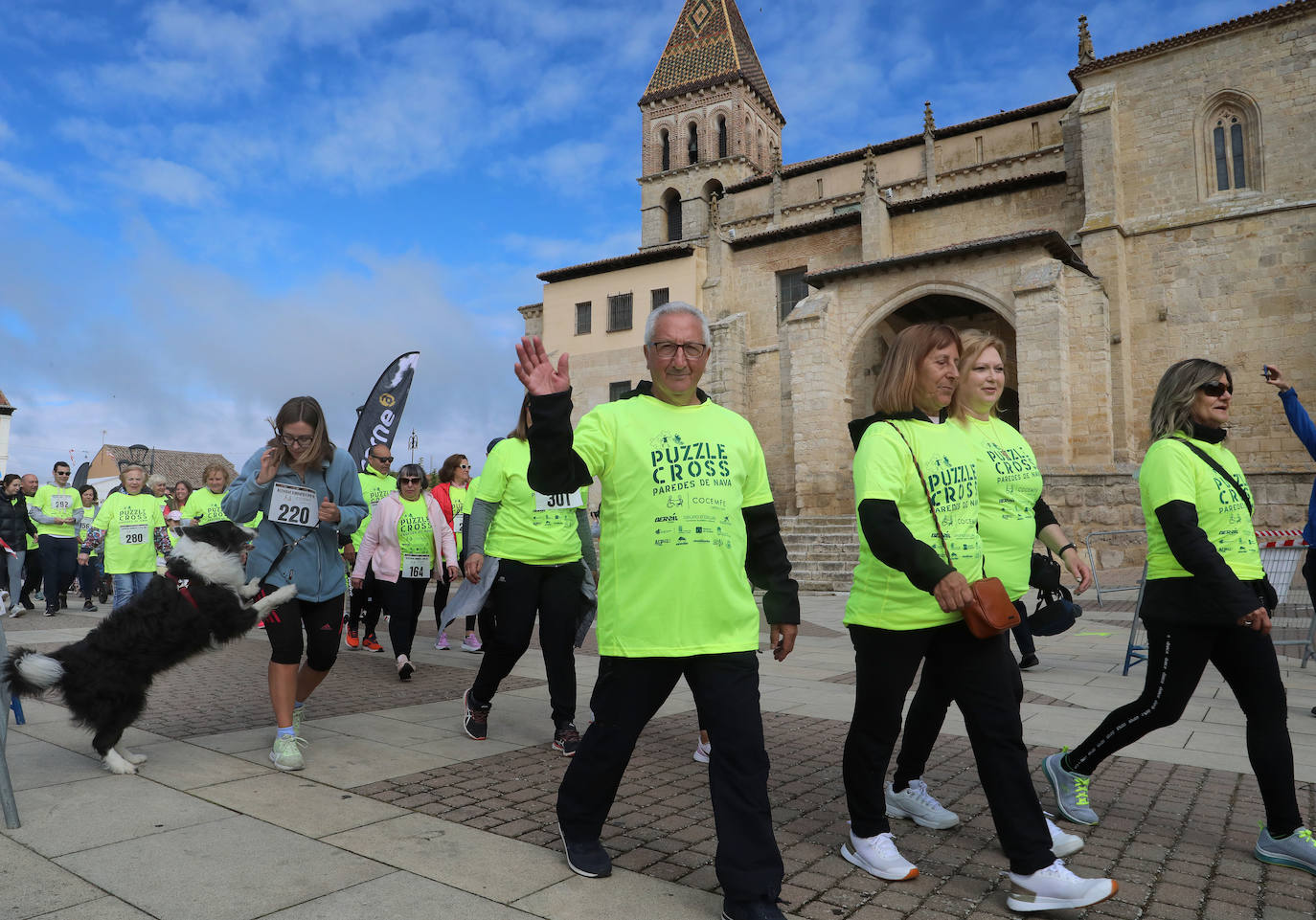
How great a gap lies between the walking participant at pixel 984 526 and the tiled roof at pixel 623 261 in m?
29.1

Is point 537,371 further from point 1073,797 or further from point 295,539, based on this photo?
point 1073,797

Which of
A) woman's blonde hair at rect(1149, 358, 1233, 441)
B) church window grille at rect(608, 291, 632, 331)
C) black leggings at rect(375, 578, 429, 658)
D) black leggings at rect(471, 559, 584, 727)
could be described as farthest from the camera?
church window grille at rect(608, 291, 632, 331)

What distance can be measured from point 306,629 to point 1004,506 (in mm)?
3485

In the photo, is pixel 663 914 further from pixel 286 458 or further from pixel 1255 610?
pixel 286 458

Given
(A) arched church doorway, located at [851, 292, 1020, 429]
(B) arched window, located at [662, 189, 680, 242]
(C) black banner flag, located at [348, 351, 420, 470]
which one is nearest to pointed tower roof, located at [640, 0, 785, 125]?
(B) arched window, located at [662, 189, 680, 242]

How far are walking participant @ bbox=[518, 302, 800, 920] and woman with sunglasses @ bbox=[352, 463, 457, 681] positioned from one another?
16.2ft

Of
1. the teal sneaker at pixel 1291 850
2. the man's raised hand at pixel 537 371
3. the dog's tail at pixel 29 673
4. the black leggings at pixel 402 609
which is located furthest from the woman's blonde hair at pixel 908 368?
the black leggings at pixel 402 609

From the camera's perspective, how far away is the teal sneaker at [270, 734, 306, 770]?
4.19m

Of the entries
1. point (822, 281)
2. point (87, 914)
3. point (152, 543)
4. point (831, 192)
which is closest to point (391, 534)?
point (152, 543)

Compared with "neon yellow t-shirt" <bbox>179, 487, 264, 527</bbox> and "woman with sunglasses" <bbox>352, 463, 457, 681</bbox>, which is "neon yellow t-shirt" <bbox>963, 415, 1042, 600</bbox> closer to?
"woman with sunglasses" <bbox>352, 463, 457, 681</bbox>

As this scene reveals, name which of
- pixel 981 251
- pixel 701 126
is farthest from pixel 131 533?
pixel 701 126

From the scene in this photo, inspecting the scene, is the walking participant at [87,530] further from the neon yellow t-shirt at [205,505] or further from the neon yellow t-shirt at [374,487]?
the neon yellow t-shirt at [374,487]

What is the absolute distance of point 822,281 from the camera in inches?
992

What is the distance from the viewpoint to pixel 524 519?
5051 mm
